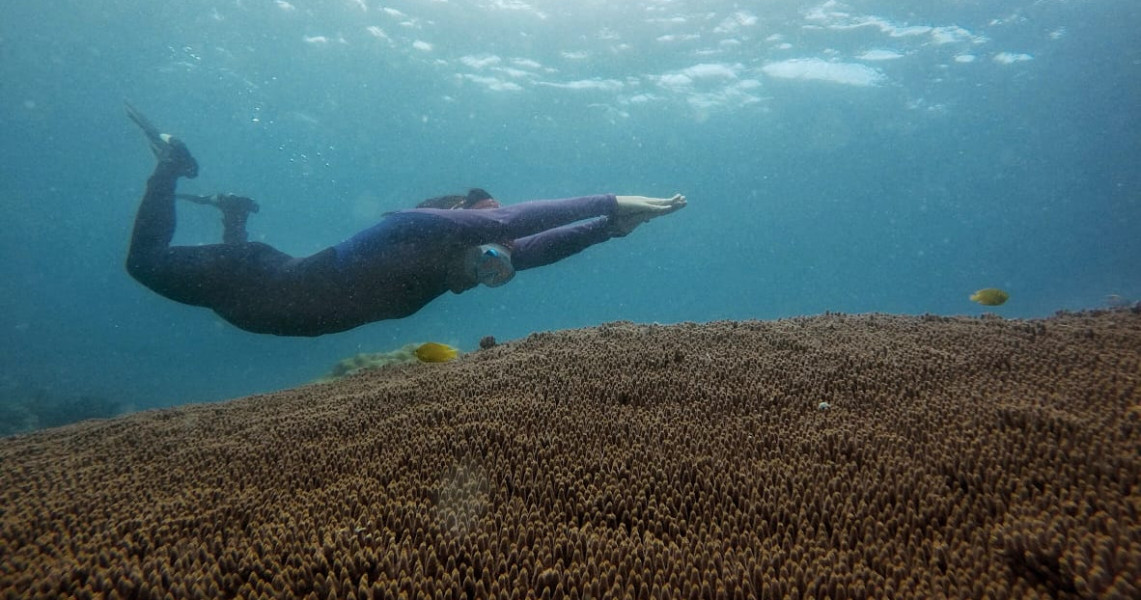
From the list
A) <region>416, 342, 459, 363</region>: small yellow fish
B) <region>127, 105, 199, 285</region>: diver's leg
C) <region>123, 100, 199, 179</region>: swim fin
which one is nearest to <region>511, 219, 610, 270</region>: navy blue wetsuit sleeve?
<region>416, 342, 459, 363</region>: small yellow fish

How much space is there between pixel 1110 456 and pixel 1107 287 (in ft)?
342

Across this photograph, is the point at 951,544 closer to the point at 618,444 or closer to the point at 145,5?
the point at 618,444

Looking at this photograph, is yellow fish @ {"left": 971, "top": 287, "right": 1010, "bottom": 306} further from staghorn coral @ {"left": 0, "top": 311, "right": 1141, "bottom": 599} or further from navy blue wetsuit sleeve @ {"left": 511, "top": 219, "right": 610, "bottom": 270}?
navy blue wetsuit sleeve @ {"left": 511, "top": 219, "right": 610, "bottom": 270}

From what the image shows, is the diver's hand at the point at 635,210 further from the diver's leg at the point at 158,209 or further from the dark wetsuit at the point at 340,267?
the diver's leg at the point at 158,209

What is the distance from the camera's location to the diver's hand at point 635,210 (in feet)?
21.9

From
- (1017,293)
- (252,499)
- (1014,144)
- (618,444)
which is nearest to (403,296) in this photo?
(252,499)

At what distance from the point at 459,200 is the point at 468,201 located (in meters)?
0.24

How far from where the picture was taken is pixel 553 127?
53500mm

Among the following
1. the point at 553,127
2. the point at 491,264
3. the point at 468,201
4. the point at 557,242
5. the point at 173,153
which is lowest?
the point at 491,264

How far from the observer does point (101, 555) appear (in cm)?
204

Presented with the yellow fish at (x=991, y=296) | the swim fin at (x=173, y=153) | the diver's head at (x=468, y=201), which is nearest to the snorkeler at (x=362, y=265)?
the diver's head at (x=468, y=201)

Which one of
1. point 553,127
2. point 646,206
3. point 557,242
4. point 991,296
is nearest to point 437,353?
point 557,242

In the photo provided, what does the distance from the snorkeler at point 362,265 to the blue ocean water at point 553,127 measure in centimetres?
485

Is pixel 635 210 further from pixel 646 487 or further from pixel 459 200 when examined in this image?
pixel 646 487
